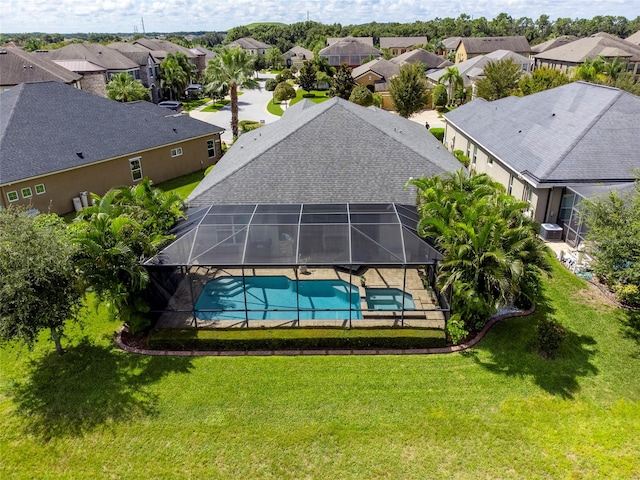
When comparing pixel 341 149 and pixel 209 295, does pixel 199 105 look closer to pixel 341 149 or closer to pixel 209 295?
pixel 341 149

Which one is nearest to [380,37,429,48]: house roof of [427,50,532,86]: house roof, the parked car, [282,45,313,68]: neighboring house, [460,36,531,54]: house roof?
[282,45,313,68]: neighboring house

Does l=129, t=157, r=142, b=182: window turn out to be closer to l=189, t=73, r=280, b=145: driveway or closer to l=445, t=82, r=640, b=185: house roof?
l=189, t=73, r=280, b=145: driveway

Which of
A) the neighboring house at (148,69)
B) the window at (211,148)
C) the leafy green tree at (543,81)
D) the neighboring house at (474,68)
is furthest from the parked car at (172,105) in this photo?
the leafy green tree at (543,81)

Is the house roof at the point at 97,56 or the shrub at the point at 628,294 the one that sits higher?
the house roof at the point at 97,56

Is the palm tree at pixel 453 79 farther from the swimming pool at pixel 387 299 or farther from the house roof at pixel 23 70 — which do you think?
the swimming pool at pixel 387 299

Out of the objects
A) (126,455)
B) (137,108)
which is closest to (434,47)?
(137,108)
